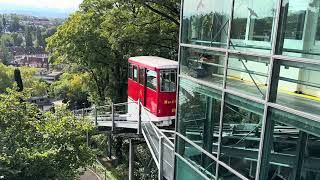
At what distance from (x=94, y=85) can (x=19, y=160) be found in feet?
63.6

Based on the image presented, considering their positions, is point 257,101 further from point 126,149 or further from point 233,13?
point 126,149

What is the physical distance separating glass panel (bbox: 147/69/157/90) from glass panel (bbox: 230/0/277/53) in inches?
328

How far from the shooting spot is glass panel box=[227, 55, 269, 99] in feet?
18.7

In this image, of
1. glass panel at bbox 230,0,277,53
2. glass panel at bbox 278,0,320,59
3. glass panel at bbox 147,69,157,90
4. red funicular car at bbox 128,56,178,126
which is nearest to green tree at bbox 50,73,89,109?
red funicular car at bbox 128,56,178,126

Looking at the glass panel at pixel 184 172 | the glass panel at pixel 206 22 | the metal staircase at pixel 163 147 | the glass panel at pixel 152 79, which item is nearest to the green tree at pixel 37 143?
the metal staircase at pixel 163 147

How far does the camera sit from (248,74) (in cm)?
612

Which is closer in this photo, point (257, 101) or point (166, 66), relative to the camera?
point (257, 101)

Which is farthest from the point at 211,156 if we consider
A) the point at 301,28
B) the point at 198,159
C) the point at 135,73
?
the point at 135,73

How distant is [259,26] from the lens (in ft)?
18.7

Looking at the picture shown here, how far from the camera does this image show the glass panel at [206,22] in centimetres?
668

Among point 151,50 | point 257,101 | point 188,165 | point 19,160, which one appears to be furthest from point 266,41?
point 151,50

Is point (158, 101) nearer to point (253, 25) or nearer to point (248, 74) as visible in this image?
point (248, 74)

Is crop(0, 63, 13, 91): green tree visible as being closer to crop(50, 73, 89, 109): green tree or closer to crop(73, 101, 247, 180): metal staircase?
crop(50, 73, 89, 109): green tree

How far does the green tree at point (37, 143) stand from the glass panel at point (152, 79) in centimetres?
312
